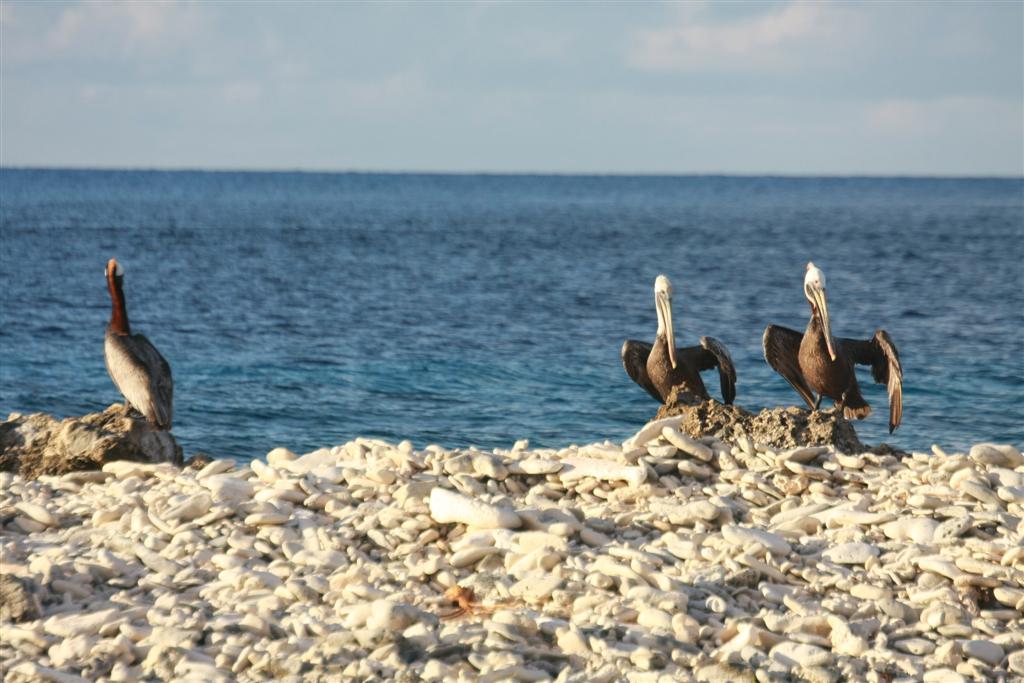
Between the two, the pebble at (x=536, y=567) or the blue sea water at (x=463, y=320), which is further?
the blue sea water at (x=463, y=320)

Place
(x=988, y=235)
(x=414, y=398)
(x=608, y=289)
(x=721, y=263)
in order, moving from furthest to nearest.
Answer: (x=988, y=235) < (x=721, y=263) < (x=608, y=289) < (x=414, y=398)

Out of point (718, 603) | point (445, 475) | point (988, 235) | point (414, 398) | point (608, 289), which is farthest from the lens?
point (988, 235)

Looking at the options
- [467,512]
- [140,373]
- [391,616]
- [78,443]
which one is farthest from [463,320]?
[391,616]

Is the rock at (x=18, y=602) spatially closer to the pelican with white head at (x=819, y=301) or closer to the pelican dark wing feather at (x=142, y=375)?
the pelican dark wing feather at (x=142, y=375)

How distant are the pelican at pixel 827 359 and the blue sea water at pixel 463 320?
14.3ft

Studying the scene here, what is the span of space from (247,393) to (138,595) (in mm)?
12996

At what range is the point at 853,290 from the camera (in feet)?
123

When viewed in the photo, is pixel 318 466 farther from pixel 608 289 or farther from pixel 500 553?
pixel 608 289

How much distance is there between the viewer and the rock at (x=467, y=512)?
6129mm

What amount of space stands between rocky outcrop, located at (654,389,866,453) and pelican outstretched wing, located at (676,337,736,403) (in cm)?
209

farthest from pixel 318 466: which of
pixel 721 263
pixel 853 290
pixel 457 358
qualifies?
pixel 721 263

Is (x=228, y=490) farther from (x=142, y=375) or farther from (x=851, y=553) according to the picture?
(x=142, y=375)

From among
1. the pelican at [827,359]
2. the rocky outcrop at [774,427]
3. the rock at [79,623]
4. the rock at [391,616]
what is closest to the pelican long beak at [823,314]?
the pelican at [827,359]

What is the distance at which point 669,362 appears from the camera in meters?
10.5
